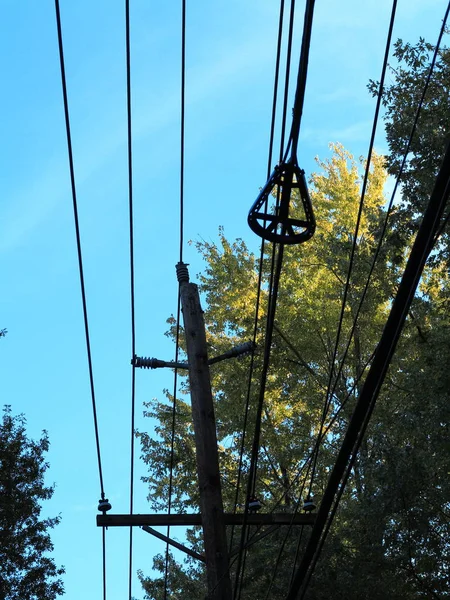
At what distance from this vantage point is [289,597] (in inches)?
217

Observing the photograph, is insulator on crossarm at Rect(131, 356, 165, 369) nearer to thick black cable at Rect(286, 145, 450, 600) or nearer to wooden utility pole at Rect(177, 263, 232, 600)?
wooden utility pole at Rect(177, 263, 232, 600)

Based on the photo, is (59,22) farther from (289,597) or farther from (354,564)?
(354,564)

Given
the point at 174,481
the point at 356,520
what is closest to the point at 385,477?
the point at 356,520

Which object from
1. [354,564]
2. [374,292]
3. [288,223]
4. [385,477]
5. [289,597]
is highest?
[374,292]

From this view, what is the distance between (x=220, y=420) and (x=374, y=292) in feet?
13.0

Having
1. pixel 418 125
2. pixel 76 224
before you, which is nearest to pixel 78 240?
pixel 76 224

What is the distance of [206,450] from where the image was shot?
6.11 m

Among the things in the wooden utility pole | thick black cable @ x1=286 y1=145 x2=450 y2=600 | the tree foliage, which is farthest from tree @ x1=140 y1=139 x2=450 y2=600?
thick black cable @ x1=286 y1=145 x2=450 y2=600

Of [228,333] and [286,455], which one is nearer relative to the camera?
[286,455]

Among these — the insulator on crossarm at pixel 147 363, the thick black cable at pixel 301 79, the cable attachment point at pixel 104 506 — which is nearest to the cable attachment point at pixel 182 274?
the insulator on crossarm at pixel 147 363

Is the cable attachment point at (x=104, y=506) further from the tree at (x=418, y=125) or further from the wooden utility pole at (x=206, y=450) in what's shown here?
the tree at (x=418, y=125)

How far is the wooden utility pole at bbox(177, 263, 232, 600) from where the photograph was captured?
5734 mm

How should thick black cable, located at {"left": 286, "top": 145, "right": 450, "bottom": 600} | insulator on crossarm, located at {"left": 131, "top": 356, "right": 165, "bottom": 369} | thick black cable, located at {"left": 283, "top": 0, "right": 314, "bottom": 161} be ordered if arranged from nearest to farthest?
thick black cable, located at {"left": 286, "top": 145, "right": 450, "bottom": 600} → thick black cable, located at {"left": 283, "top": 0, "right": 314, "bottom": 161} → insulator on crossarm, located at {"left": 131, "top": 356, "right": 165, "bottom": 369}

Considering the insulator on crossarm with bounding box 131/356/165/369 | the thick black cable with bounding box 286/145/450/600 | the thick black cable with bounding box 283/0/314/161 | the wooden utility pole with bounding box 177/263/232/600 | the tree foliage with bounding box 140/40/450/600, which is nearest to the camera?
the thick black cable with bounding box 286/145/450/600
